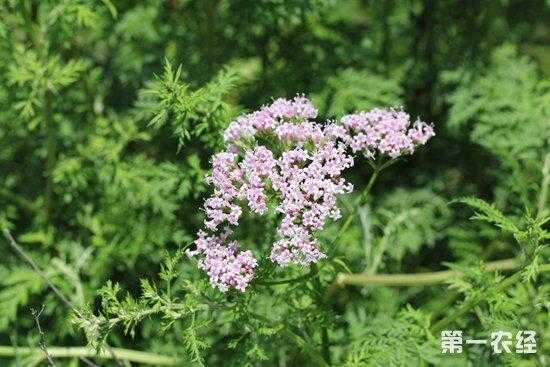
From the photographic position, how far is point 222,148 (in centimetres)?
281

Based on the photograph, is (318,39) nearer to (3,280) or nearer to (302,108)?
(302,108)

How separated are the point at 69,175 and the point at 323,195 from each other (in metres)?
1.67

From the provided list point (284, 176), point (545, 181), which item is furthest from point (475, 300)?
point (545, 181)

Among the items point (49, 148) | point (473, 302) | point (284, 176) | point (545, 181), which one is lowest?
point (473, 302)

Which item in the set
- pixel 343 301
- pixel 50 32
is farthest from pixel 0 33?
pixel 343 301

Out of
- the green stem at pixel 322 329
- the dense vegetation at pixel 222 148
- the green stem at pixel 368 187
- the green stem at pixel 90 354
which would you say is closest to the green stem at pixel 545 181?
the dense vegetation at pixel 222 148

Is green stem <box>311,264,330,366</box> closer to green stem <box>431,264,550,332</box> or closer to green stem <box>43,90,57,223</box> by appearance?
green stem <box>431,264,550,332</box>

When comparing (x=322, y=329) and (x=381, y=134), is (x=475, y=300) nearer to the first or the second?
(x=322, y=329)

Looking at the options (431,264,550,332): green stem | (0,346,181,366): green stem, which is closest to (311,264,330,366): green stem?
(431,264,550,332): green stem

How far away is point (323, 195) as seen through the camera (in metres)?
2.41

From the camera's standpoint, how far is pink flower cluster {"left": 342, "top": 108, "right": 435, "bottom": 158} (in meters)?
2.56

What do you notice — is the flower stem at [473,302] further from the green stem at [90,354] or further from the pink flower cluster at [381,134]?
the green stem at [90,354]

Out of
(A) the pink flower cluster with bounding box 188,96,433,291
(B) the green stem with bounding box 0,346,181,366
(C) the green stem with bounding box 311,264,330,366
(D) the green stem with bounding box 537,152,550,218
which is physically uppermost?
(D) the green stem with bounding box 537,152,550,218

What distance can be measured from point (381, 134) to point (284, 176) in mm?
406
